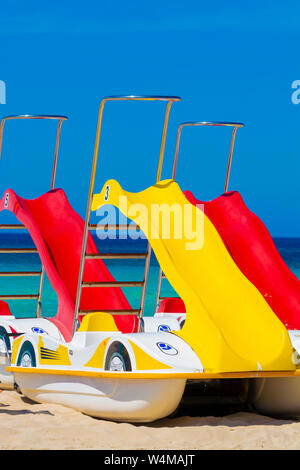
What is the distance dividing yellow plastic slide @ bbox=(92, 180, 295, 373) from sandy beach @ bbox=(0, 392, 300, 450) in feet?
1.36

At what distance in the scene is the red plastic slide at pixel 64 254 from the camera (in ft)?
25.9

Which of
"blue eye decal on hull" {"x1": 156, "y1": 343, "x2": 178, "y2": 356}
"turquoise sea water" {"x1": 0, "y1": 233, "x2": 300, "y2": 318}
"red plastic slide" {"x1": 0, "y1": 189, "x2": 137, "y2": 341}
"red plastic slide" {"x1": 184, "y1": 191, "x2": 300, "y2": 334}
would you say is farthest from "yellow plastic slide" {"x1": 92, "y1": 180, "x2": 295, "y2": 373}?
"turquoise sea water" {"x1": 0, "y1": 233, "x2": 300, "y2": 318}

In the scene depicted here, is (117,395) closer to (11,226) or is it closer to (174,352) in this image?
(174,352)

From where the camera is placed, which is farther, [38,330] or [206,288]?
[38,330]

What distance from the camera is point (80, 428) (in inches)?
240

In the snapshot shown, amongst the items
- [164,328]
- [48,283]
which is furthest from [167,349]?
[48,283]

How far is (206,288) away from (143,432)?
1082mm

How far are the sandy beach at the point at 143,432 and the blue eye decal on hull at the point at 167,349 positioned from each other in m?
0.49

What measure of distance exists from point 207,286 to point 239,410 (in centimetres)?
98

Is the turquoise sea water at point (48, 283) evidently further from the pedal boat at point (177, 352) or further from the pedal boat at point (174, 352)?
the pedal boat at point (174, 352)

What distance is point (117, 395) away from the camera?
6297 millimetres

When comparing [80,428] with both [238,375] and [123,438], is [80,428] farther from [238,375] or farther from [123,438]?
[238,375]

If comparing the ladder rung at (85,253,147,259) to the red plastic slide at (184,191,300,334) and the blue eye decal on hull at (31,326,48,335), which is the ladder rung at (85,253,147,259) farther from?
the blue eye decal on hull at (31,326,48,335)

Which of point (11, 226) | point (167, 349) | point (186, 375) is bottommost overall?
point (186, 375)
